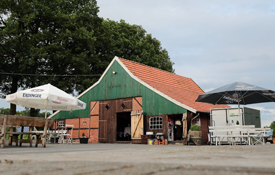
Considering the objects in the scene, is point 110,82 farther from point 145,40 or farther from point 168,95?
point 145,40

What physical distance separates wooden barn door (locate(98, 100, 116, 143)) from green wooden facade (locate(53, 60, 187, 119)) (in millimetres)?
549

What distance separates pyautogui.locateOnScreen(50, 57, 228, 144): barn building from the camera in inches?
639

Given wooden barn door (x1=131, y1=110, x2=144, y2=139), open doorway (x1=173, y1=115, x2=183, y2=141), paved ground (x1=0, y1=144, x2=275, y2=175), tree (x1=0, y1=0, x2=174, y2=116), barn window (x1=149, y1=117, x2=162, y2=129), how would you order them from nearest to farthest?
paved ground (x1=0, y1=144, x2=275, y2=175) → barn window (x1=149, y1=117, x2=162, y2=129) → wooden barn door (x1=131, y1=110, x2=144, y2=139) → open doorway (x1=173, y1=115, x2=183, y2=141) → tree (x1=0, y1=0, x2=174, y2=116)

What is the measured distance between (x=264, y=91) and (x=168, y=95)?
620cm

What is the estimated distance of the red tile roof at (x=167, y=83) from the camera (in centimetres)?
1781

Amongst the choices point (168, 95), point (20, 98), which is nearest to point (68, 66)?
point (168, 95)

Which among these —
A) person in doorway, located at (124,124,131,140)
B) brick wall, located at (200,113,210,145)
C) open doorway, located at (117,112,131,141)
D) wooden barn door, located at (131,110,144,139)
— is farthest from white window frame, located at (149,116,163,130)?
person in doorway, located at (124,124,131,140)

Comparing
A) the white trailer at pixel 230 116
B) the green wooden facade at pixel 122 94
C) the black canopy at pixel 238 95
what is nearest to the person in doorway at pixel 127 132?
the green wooden facade at pixel 122 94

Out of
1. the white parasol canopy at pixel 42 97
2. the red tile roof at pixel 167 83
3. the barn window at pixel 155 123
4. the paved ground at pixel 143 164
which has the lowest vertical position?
the paved ground at pixel 143 164

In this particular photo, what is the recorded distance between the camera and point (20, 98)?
1102cm

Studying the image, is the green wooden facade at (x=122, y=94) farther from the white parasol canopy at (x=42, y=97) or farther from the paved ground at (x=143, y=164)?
the paved ground at (x=143, y=164)

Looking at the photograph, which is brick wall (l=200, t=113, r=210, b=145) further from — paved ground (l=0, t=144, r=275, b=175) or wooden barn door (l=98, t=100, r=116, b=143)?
paved ground (l=0, t=144, r=275, b=175)

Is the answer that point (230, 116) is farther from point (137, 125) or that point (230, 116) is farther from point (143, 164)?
point (143, 164)

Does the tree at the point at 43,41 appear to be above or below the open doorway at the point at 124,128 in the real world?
above
